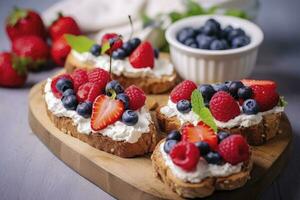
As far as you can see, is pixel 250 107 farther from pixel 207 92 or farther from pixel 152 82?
pixel 152 82

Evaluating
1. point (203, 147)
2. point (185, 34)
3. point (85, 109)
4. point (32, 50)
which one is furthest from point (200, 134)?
point (32, 50)

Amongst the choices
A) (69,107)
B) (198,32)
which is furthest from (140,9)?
(69,107)

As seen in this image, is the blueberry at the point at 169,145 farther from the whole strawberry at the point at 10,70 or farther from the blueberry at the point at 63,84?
the whole strawberry at the point at 10,70

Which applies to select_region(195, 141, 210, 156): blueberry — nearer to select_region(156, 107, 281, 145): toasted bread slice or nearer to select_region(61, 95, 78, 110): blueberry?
select_region(156, 107, 281, 145): toasted bread slice

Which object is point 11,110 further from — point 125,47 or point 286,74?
point 286,74

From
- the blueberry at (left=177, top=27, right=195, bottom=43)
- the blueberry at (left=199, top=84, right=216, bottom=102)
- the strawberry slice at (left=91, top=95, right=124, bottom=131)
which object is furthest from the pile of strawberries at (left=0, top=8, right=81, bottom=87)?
the blueberry at (left=199, top=84, right=216, bottom=102)
